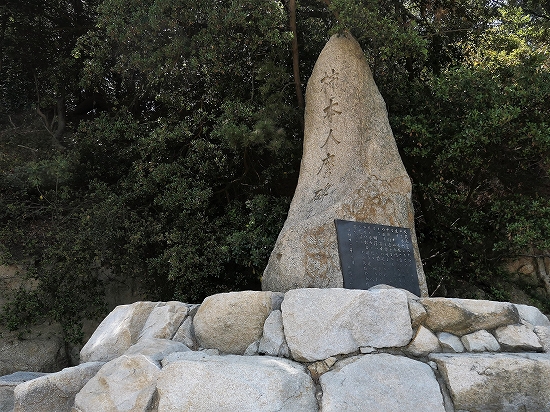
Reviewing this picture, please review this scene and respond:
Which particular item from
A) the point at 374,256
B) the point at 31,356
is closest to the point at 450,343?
the point at 374,256

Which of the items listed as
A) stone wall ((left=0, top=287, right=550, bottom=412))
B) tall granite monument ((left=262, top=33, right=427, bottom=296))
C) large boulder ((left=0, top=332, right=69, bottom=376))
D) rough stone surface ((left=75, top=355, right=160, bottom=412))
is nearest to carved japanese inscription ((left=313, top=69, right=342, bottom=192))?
tall granite monument ((left=262, top=33, right=427, bottom=296))

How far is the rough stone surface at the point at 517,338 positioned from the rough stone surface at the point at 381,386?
66cm

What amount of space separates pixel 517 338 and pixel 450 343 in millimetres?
479

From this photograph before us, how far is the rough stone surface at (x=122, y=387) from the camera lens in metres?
3.31

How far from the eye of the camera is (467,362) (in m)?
3.27

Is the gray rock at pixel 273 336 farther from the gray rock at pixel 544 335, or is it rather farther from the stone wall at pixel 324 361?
the gray rock at pixel 544 335

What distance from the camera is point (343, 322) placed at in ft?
11.6

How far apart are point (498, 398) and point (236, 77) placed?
542cm

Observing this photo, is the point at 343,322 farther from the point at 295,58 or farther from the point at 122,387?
the point at 295,58

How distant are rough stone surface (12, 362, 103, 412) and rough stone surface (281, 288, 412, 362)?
5.19 feet

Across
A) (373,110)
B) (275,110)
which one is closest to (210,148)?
(275,110)

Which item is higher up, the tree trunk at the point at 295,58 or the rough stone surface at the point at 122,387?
the tree trunk at the point at 295,58

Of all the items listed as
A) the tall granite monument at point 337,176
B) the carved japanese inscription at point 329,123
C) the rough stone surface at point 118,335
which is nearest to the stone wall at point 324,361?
the rough stone surface at point 118,335

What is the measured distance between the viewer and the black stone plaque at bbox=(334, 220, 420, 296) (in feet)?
14.4
